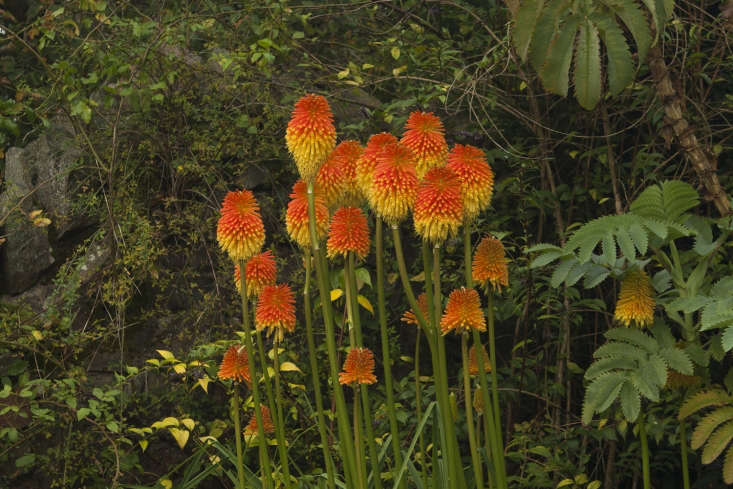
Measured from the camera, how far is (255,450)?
4.17 meters

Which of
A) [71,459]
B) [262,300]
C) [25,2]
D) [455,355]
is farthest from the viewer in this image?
[25,2]

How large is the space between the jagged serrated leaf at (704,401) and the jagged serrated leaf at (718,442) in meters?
0.09

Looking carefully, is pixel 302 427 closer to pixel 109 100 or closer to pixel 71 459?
pixel 71 459

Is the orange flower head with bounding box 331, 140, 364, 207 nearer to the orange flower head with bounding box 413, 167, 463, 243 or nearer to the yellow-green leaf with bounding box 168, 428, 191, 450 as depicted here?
the orange flower head with bounding box 413, 167, 463, 243

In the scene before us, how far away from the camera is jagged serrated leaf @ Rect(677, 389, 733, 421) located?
9.11 ft

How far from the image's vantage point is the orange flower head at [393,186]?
6.88ft

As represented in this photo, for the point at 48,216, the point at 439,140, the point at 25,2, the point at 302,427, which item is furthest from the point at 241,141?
the point at 439,140

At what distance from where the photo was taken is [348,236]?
228 centimetres

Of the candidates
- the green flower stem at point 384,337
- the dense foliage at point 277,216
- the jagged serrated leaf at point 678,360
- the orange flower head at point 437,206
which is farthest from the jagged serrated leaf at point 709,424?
the orange flower head at point 437,206

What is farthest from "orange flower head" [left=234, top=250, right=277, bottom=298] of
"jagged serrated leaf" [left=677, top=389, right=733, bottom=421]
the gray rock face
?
the gray rock face

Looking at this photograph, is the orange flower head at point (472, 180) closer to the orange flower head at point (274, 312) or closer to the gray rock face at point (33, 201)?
the orange flower head at point (274, 312)

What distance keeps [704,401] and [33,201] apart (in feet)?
11.5

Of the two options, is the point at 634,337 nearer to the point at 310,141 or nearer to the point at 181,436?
the point at 310,141

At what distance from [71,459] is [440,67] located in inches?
106
